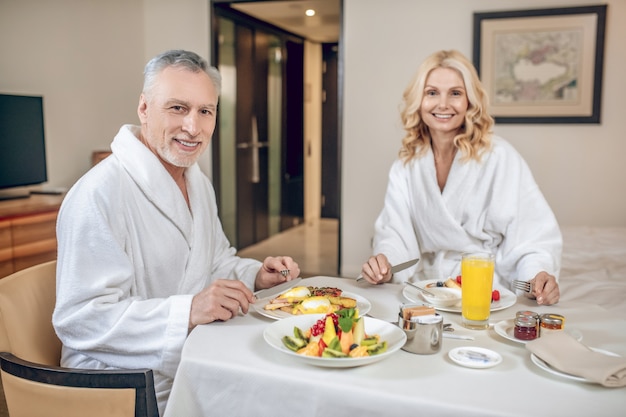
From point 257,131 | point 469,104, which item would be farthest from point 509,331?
point 257,131

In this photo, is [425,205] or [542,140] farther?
[542,140]

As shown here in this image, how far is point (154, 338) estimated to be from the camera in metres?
1.31

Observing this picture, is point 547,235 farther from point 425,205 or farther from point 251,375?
point 251,375

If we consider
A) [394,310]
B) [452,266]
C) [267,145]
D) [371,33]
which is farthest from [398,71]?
[394,310]

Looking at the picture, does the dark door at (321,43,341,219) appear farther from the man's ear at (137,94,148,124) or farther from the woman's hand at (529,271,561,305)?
the woman's hand at (529,271,561,305)

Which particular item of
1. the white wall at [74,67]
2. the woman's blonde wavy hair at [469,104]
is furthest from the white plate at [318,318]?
the white wall at [74,67]

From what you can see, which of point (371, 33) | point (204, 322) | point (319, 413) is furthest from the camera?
point (371, 33)

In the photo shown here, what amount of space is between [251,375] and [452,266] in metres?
1.18

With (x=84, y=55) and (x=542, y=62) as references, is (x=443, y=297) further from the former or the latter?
(x=84, y=55)

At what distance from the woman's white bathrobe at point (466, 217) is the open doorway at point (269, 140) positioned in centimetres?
299

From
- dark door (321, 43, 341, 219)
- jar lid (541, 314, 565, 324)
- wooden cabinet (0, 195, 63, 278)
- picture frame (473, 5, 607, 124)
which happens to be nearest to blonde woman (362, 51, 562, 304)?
jar lid (541, 314, 565, 324)

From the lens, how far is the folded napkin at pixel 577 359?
3.24 feet

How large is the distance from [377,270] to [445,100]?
75 centimetres

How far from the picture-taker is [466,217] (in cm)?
210
